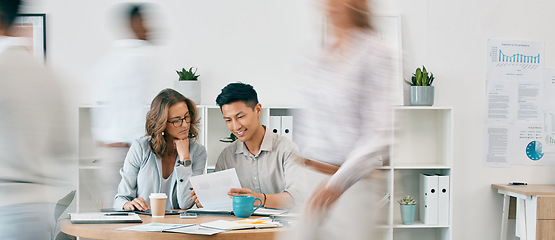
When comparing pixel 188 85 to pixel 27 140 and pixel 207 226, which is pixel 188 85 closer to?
pixel 207 226

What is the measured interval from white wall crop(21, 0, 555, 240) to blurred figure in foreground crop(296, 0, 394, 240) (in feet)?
10.3

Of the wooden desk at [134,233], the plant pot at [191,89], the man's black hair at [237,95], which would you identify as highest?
the plant pot at [191,89]

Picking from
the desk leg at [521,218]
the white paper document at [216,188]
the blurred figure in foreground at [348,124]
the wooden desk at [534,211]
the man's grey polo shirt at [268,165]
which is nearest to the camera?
the blurred figure in foreground at [348,124]

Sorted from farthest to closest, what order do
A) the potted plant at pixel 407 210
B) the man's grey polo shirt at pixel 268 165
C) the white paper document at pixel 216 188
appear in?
the potted plant at pixel 407 210, the man's grey polo shirt at pixel 268 165, the white paper document at pixel 216 188

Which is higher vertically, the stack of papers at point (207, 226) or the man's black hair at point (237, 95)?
the man's black hair at point (237, 95)

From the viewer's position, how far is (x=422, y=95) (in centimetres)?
456

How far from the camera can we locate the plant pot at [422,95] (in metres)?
4.55

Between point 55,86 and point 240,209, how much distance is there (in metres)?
1.39

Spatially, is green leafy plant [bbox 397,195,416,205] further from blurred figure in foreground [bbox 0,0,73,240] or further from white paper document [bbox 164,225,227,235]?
blurred figure in foreground [bbox 0,0,73,240]

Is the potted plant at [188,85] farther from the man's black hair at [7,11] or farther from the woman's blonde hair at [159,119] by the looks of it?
the man's black hair at [7,11]

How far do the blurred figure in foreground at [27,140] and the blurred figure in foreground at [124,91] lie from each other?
158 centimetres

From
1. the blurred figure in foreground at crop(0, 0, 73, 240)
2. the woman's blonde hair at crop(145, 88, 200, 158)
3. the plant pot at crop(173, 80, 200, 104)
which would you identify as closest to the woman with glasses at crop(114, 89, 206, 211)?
the woman's blonde hair at crop(145, 88, 200, 158)

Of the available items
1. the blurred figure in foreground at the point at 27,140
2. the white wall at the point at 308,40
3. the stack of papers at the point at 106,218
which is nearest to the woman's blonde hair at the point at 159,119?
the stack of papers at the point at 106,218

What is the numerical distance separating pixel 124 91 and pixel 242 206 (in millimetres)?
873
